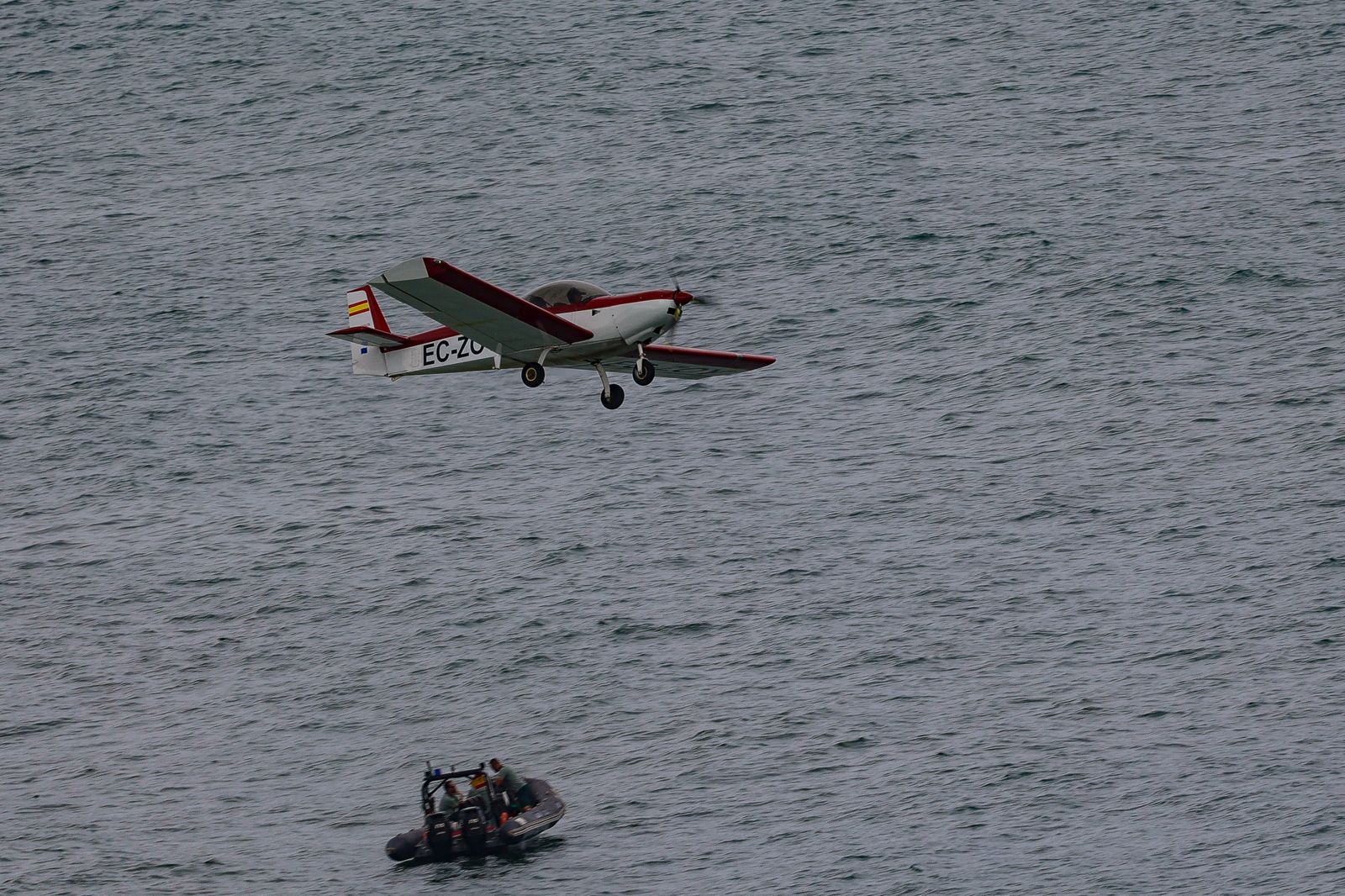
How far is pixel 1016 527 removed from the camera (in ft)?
425

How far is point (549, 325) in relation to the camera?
50.5 meters

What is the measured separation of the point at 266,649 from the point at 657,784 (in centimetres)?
3669

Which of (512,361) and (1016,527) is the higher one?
(512,361)

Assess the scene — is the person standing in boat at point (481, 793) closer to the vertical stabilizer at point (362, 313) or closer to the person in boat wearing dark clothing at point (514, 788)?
the person in boat wearing dark clothing at point (514, 788)

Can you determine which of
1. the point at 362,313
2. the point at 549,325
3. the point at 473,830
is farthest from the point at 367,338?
the point at 473,830

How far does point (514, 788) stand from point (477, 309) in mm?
41887

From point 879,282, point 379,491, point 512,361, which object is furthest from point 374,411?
point 512,361

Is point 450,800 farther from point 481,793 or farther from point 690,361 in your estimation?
point 690,361

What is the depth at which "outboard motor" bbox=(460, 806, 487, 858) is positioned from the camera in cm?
8819

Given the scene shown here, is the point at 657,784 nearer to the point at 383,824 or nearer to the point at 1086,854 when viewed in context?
the point at 383,824

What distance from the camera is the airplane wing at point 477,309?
47.6m

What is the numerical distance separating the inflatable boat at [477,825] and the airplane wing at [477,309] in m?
40.5

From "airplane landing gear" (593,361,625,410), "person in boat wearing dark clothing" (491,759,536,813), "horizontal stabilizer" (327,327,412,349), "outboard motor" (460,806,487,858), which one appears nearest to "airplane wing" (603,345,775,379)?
"airplane landing gear" (593,361,625,410)

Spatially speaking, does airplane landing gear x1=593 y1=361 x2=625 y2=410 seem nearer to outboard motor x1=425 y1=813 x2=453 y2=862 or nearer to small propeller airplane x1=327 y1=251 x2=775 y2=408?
small propeller airplane x1=327 y1=251 x2=775 y2=408
